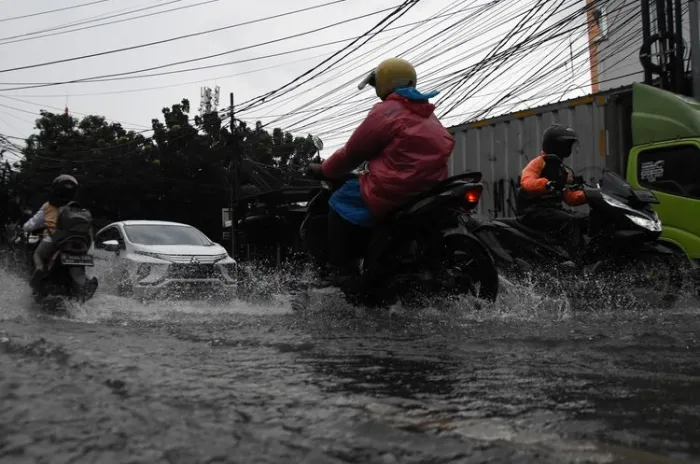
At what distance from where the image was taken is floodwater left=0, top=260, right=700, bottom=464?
1.92 metres

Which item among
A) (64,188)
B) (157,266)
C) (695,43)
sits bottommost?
(157,266)

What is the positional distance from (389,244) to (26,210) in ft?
18.5

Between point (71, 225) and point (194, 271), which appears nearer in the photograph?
point (71, 225)

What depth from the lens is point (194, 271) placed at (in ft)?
35.2

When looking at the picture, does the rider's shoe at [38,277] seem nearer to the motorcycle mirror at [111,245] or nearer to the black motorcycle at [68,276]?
the black motorcycle at [68,276]

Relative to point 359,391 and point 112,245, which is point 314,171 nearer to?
point 359,391

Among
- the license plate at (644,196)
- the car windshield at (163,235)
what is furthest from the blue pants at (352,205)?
the car windshield at (163,235)

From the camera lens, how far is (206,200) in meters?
37.0

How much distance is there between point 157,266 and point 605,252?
640 centimetres

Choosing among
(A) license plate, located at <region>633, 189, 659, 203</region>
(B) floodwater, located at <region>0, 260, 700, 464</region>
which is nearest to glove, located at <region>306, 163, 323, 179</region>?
(B) floodwater, located at <region>0, 260, 700, 464</region>

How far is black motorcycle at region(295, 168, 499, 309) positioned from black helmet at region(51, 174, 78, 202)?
3.46 meters

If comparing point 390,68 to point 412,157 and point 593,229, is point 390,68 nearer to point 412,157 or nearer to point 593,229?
point 412,157

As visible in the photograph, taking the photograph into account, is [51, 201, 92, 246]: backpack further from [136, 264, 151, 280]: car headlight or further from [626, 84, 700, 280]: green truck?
[626, 84, 700, 280]: green truck

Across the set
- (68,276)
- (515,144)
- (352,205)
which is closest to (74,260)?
(68,276)
